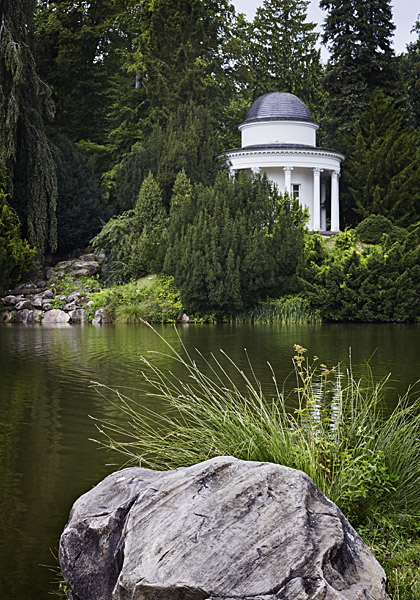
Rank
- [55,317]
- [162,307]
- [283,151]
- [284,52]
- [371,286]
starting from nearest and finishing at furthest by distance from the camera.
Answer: [371,286] < [162,307] < [55,317] < [283,151] < [284,52]

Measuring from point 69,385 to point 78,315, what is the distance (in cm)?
1575

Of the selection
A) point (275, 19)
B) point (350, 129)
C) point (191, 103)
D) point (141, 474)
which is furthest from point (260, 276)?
point (275, 19)

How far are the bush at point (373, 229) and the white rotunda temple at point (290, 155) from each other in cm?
397

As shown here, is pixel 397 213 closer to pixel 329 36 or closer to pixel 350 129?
pixel 350 129

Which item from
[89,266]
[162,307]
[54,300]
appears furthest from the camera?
[89,266]

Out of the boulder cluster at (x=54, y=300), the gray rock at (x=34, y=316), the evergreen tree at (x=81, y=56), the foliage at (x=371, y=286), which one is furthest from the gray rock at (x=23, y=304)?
the evergreen tree at (x=81, y=56)

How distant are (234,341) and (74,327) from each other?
832cm

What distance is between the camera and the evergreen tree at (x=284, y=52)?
144 feet

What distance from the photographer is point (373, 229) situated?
28578mm

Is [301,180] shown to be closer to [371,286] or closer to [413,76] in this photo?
[413,76]

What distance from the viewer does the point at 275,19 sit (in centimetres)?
4391

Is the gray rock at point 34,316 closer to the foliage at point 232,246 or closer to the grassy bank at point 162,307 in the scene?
the grassy bank at point 162,307

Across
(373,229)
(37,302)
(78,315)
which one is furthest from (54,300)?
(373,229)

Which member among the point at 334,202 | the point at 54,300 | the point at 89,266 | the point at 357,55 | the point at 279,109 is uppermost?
the point at 357,55
